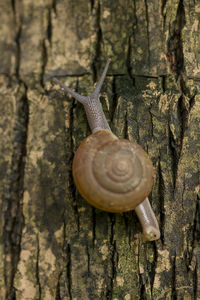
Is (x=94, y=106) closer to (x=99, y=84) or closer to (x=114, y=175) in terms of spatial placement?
(x=99, y=84)

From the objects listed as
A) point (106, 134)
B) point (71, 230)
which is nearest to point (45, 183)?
point (71, 230)

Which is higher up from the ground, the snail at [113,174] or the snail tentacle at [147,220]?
the snail at [113,174]

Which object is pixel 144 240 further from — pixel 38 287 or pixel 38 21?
pixel 38 21

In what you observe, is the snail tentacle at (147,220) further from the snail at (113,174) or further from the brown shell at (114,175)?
the brown shell at (114,175)

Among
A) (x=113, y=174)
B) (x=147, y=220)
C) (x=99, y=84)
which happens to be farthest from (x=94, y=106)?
(x=147, y=220)

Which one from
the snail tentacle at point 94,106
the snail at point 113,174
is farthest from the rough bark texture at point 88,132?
the snail at point 113,174

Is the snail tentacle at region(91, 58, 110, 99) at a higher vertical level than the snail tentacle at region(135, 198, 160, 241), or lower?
higher

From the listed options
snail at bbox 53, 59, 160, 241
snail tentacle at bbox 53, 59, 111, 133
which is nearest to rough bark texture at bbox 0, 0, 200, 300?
snail tentacle at bbox 53, 59, 111, 133

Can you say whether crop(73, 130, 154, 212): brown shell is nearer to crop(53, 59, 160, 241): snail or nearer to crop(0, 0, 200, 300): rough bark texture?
crop(53, 59, 160, 241): snail
